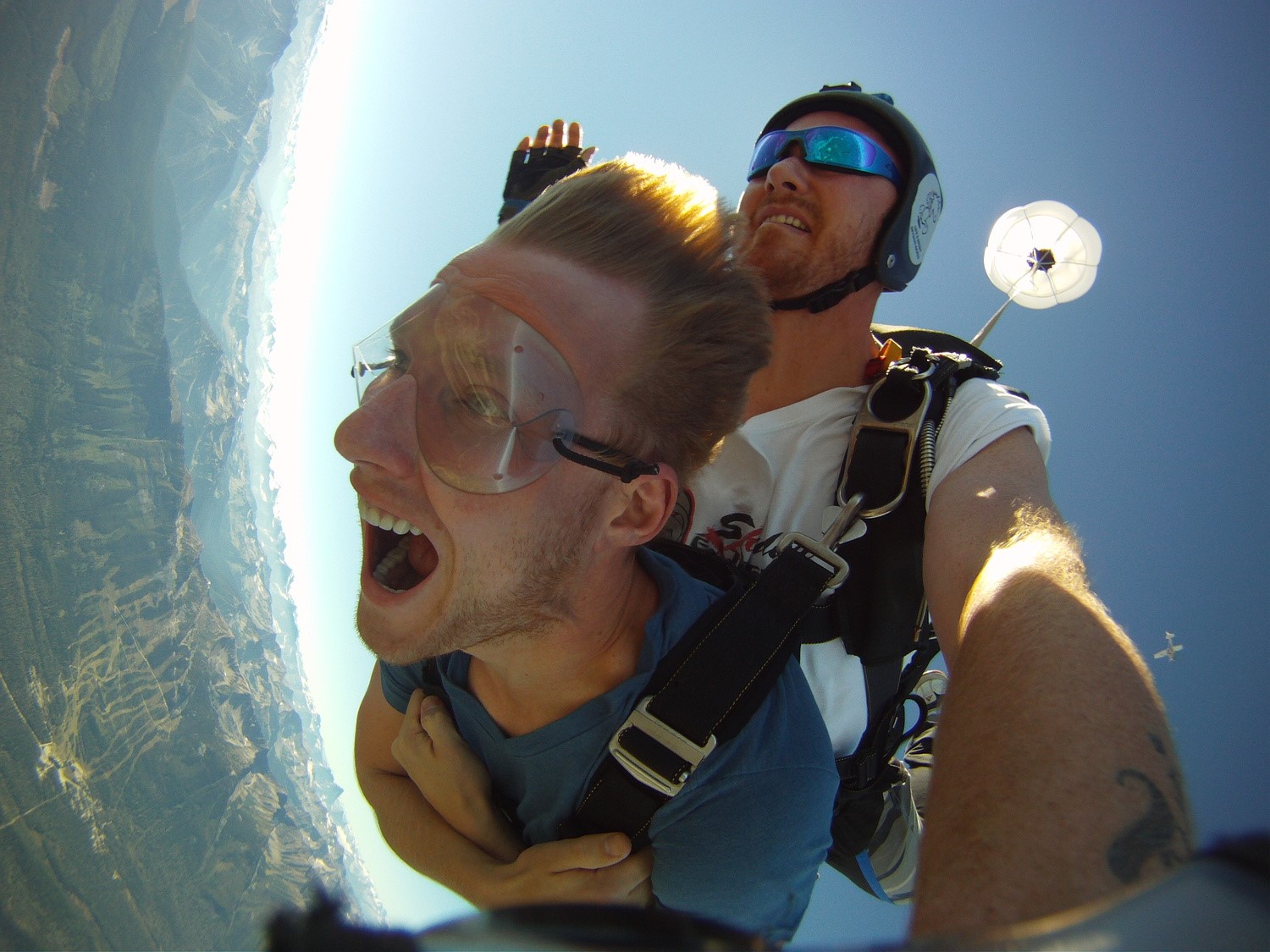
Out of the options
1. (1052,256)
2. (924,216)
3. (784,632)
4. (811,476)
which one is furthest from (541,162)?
(1052,256)

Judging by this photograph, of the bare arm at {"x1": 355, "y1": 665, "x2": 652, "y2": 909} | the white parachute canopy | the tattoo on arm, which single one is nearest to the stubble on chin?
the bare arm at {"x1": 355, "y1": 665, "x2": 652, "y2": 909}

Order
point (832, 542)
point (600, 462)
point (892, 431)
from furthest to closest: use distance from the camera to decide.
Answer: point (892, 431) → point (832, 542) → point (600, 462)

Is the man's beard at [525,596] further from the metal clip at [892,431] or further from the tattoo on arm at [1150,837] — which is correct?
the tattoo on arm at [1150,837]

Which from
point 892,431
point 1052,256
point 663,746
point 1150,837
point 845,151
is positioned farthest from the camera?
point 1052,256

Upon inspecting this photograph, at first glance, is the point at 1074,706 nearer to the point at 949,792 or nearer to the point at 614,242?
the point at 949,792

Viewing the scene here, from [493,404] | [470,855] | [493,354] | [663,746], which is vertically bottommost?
[470,855]

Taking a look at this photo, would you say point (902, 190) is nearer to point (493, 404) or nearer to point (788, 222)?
point (788, 222)

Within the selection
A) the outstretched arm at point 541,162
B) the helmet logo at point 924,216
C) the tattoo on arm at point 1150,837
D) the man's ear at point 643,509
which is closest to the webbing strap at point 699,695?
the man's ear at point 643,509

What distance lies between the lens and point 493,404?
153cm

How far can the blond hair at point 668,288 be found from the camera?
1.67 meters

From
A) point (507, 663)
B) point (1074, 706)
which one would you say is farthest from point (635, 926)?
point (507, 663)

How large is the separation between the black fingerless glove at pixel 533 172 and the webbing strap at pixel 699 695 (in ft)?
7.78

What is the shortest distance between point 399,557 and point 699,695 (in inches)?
36.8

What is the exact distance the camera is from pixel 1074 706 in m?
0.87
